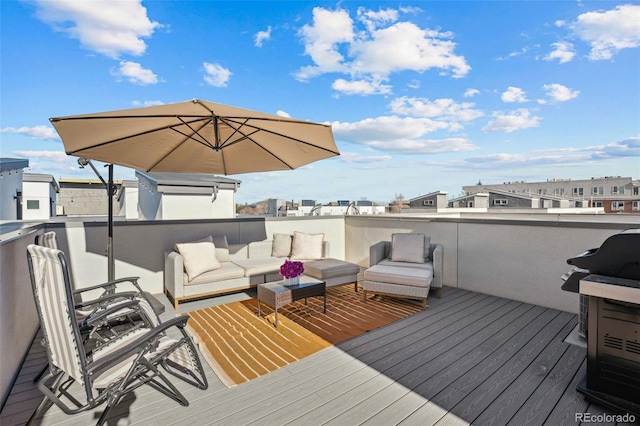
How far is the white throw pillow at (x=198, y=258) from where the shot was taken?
4.26 metres

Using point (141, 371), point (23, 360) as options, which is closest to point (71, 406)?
point (141, 371)

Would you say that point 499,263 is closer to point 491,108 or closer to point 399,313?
point 399,313

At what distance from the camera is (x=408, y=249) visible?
15.8 feet

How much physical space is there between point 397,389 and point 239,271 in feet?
10.0

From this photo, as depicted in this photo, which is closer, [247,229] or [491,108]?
[247,229]

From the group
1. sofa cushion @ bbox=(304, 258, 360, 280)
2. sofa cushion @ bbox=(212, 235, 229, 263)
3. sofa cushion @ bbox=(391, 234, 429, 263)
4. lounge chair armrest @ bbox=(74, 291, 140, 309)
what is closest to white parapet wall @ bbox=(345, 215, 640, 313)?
sofa cushion @ bbox=(391, 234, 429, 263)

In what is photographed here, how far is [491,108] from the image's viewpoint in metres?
11.6

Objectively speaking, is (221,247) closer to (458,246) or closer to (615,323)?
(458,246)

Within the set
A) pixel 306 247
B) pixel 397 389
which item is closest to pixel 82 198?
pixel 306 247

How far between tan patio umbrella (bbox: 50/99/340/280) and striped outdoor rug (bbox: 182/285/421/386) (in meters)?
1.65

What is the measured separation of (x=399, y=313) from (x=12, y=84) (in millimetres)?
7448

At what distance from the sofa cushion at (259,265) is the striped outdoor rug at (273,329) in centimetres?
46

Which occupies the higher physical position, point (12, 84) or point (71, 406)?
point (12, 84)

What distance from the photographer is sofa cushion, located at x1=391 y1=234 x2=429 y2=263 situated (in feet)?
15.6
